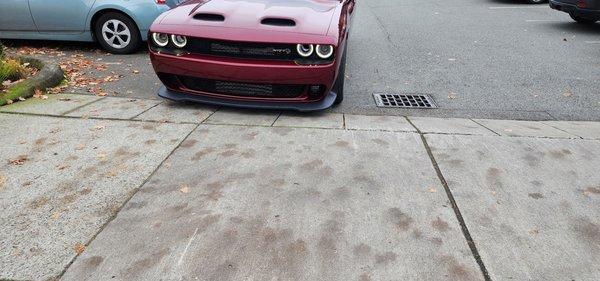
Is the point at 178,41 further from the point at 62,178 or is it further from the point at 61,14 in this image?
the point at 61,14

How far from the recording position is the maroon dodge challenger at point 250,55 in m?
4.22

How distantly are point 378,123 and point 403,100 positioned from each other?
3.61ft

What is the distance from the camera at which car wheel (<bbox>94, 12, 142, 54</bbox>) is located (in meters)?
7.00

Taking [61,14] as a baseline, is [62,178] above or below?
below

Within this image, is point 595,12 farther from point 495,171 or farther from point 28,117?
point 28,117

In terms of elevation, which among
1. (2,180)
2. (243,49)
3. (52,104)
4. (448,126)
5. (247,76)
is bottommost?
(448,126)

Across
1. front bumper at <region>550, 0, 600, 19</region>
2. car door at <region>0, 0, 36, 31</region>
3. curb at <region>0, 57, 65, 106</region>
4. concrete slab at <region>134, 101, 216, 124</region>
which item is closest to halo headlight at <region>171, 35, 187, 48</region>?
concrete slab at <region>134, 101, 216, 124</region>

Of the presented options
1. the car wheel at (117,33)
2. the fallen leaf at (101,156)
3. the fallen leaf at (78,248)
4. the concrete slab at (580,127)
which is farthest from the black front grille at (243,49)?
the car wheel at (117,33)

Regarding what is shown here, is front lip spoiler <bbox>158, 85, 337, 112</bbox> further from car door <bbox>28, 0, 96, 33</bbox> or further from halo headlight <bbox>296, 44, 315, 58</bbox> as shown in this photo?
car door <bbox>28, 0, 96, 33</bbox>

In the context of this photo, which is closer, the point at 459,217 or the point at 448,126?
the point at 459,217

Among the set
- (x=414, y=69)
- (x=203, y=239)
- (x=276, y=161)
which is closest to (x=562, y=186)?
(x=276, y=161)

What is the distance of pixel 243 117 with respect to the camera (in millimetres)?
4527

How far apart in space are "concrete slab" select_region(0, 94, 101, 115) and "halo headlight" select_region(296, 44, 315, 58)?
2268 mm

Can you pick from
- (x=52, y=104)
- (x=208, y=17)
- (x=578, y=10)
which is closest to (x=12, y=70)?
(x=52, y=104)
